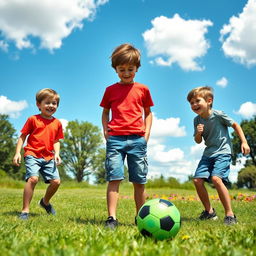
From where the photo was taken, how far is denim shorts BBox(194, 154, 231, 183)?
16.6ft

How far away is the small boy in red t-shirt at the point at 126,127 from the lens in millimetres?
4391

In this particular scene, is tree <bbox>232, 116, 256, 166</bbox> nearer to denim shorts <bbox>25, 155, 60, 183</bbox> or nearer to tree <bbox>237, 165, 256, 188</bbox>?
tree <bbox>237, 165, 256, 188</bbox>

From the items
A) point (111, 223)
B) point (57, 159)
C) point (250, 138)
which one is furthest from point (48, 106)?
point (250, 138)

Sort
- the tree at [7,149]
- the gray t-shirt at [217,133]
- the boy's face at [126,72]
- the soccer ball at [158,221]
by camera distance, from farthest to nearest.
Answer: the tree at [7,149], the gray t-shirt at [217,133], the boy's face at [126,72], the soccer ball at [158,221]

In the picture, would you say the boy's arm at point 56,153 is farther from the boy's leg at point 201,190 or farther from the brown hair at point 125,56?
the boy's leg at point 201,190

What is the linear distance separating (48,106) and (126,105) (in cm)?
166

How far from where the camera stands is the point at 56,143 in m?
5.80

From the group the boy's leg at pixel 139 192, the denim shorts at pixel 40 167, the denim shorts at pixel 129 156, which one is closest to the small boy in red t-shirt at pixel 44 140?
the denim shorts at pixel 40 167

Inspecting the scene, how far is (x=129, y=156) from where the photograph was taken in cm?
450

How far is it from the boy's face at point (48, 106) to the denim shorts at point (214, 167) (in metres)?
2.70

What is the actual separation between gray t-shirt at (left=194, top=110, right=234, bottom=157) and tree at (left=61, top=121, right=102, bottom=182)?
4793 centimetres

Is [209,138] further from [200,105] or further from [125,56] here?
[125,56]

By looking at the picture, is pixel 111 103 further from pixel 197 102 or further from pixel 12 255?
pixel 12 255

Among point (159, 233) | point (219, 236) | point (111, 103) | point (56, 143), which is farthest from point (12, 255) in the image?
point (56, 143)
